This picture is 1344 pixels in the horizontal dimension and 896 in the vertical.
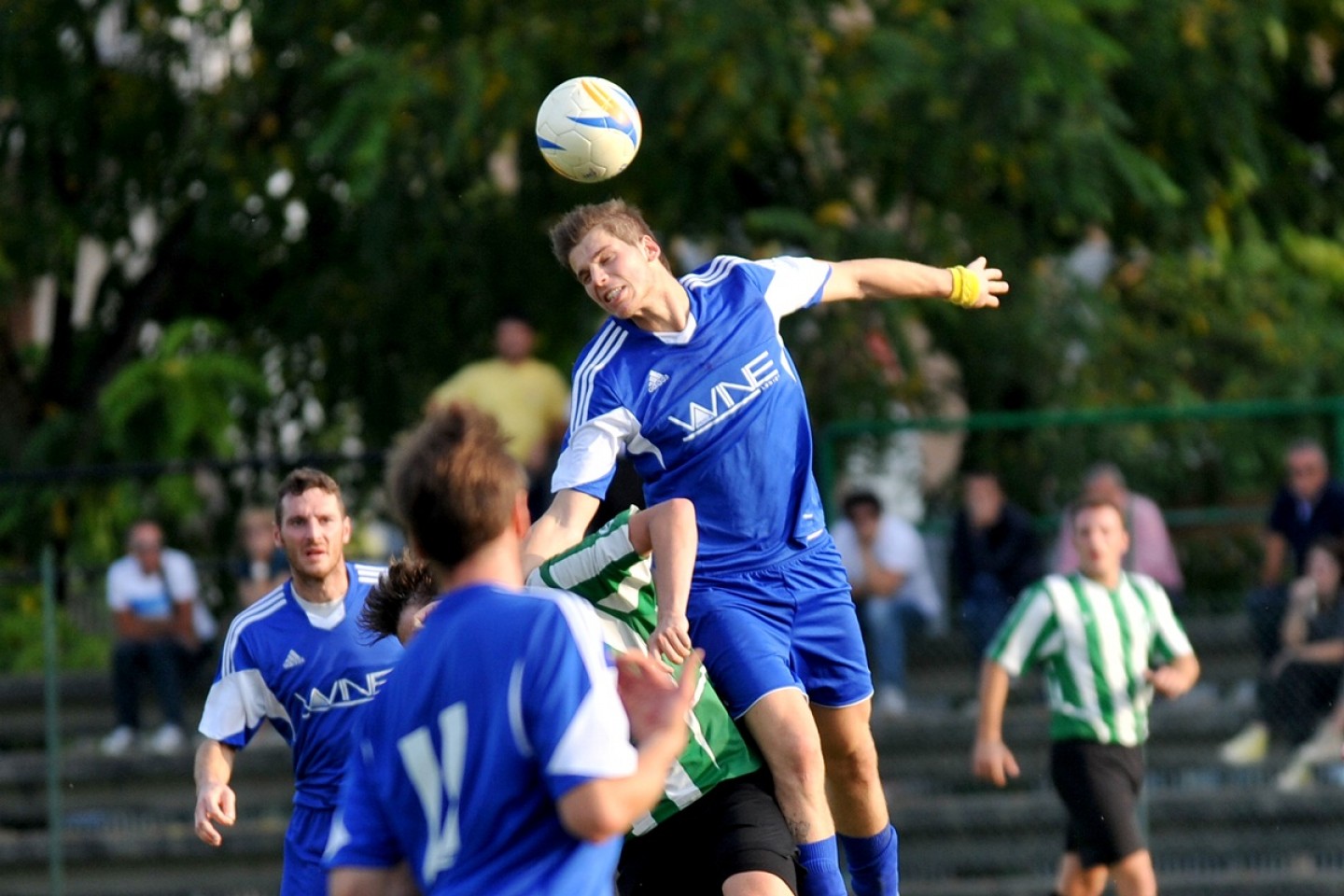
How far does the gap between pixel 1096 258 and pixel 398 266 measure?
4.93 meters

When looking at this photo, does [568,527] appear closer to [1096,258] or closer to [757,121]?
[757,121]

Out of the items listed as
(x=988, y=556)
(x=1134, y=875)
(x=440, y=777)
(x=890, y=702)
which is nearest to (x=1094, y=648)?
(x=1134, y=875)

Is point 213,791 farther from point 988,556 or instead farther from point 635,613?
point 988,556

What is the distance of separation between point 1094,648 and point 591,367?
12.2 ft

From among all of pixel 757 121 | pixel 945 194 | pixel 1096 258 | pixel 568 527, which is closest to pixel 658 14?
pixel 757 121

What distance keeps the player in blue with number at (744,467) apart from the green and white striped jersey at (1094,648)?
2.69 m

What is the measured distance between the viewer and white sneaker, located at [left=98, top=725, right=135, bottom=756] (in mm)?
12534

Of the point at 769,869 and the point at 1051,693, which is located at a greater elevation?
the point at 769,869

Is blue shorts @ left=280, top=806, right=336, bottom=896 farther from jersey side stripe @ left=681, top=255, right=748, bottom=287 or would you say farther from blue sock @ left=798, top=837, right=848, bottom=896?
jersey side stripe @ left=681, top=255, right=748, bottom=287

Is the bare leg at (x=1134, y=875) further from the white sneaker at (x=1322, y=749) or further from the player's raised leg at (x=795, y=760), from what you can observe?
the player's raised leg at (x=795, y=760)

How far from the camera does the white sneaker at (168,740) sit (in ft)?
40.9

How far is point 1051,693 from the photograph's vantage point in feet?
29.7

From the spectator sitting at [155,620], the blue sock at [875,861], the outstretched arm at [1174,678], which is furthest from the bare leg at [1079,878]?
the spectator sitting at [155,620]

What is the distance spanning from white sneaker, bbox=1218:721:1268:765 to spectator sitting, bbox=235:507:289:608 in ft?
19.0
